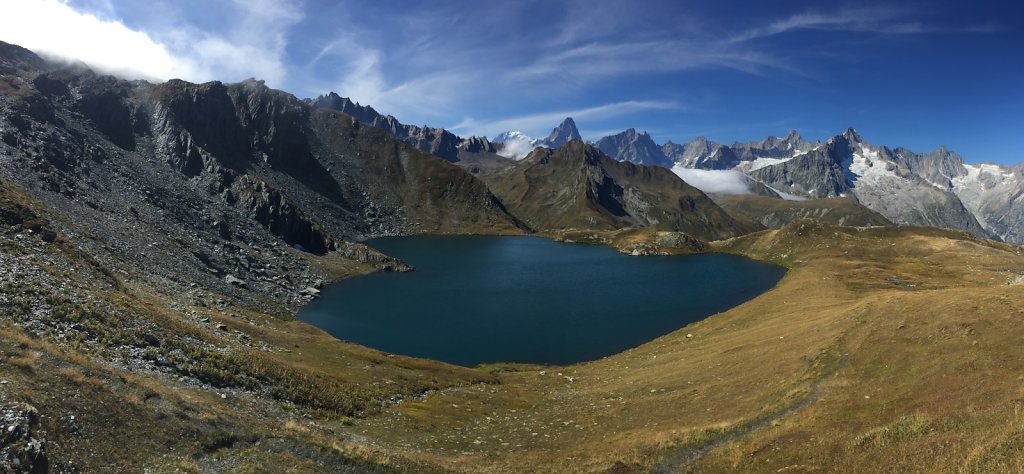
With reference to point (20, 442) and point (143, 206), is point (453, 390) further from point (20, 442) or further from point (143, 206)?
point (143, 206)

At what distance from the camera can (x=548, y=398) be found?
60188mm

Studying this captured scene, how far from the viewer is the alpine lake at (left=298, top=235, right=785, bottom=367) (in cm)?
9631

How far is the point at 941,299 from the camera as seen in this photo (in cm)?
5459

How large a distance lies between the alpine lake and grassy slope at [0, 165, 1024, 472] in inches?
744

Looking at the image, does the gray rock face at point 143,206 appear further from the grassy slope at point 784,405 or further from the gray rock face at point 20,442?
the grassy slope at point 784,405

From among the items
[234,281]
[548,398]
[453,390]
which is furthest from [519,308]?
[234,281]

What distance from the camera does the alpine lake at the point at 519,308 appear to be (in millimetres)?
96312

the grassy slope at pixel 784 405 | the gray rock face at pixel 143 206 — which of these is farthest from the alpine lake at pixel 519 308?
the grassy slope at pixel 784 405

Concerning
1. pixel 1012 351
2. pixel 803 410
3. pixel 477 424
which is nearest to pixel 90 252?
pixel 477 424

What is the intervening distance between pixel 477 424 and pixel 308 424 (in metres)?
16.3

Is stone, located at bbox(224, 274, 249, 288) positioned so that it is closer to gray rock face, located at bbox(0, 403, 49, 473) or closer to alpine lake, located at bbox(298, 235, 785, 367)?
alpine lake, located at bbox(298, 235, 785, 367)

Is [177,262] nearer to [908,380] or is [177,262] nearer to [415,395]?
[415,395]

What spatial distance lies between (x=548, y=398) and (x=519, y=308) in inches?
2613

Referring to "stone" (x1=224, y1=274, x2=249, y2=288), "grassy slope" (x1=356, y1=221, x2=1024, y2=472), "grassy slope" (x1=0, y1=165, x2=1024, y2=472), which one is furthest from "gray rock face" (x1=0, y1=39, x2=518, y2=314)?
"grassy slope" (x1=356, y1=221, x2=1024, y2=472)
